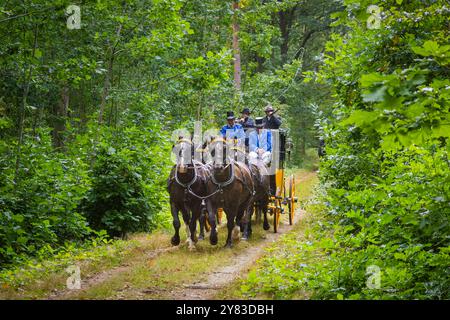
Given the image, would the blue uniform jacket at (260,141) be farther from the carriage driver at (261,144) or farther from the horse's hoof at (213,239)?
A: the horse's hoof at (213,239)

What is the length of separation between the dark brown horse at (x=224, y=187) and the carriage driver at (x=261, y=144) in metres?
2.12

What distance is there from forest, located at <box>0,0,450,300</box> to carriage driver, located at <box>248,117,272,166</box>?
4.74 feet

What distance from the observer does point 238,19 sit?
25.8 metres

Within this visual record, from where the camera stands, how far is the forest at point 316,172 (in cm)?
599

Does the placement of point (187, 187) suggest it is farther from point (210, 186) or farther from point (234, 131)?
point (234, 131)

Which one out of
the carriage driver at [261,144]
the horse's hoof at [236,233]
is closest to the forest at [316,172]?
the horse's hoof at [236,233]

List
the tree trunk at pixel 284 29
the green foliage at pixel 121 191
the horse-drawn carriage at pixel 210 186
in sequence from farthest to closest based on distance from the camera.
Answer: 1. the tree trunk at pixel 284 29
2. the green foliage at pixel 121 191
3. the horse-drawn carriage at pixel 210 186

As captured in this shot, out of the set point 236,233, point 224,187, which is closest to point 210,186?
point 224,187

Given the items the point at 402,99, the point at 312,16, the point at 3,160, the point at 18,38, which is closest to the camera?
the point at 402,99

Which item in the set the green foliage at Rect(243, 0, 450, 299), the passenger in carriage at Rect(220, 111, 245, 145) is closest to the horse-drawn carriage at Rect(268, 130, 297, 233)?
the passenger in carriage at Rect(220, 111, 245, 145)

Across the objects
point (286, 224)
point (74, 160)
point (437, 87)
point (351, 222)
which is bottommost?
point (286, 224)

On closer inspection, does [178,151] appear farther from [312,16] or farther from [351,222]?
[312,16]

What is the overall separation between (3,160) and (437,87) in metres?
8.85

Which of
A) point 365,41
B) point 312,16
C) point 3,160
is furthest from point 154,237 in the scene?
point 312,16
